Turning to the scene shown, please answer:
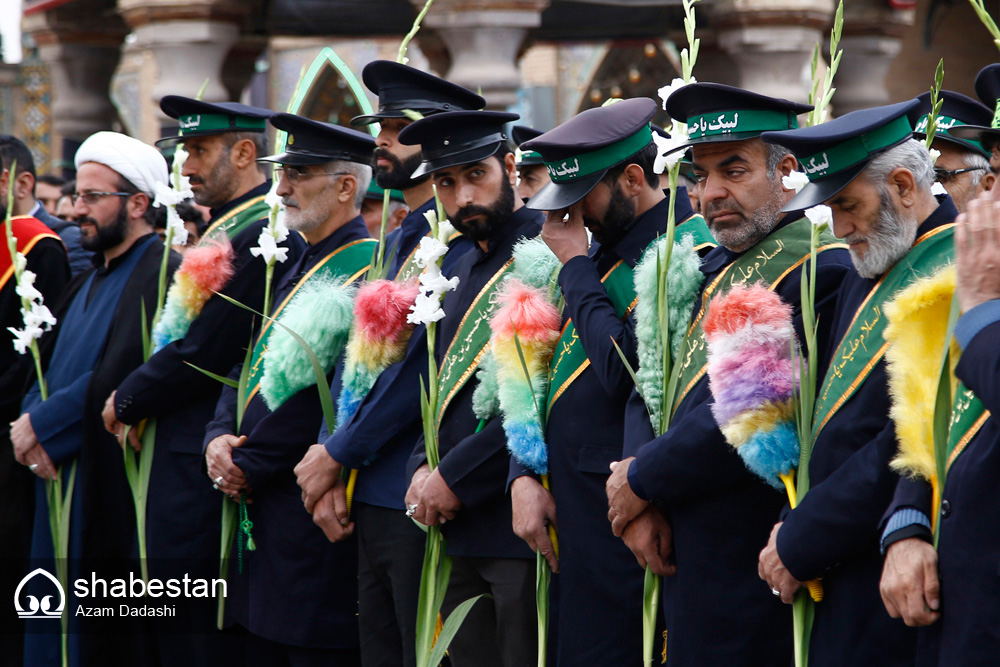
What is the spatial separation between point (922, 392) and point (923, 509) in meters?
0.22

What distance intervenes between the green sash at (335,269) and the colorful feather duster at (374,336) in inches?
13.2

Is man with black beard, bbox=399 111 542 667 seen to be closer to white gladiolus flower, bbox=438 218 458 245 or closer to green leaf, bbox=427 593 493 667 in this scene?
white gladiolus flower, bbox=438 218 458 245

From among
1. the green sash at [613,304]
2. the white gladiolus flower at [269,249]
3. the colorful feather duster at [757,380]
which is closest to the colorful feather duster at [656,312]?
the green sash at [613,304]

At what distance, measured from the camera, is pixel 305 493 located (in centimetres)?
397

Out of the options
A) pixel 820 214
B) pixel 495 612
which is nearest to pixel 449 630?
pixel 495 612

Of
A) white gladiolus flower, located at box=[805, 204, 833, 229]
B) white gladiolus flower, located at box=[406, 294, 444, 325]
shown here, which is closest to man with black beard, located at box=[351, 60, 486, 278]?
white gladiolus flower, located at box=[406, 294, 444, 325]

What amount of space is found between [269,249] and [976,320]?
273cm

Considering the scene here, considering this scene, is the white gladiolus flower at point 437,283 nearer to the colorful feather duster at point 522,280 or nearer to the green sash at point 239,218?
the colorful feather duster at point 522,280

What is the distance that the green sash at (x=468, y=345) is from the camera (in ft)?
11.9

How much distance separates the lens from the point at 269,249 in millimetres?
4410

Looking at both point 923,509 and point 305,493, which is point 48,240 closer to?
point 305,493

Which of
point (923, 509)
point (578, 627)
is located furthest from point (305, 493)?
point (923, 509)

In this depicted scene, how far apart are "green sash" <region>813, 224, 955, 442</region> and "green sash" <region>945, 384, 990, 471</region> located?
0.64ft

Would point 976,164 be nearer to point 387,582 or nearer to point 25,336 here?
point 387,582
